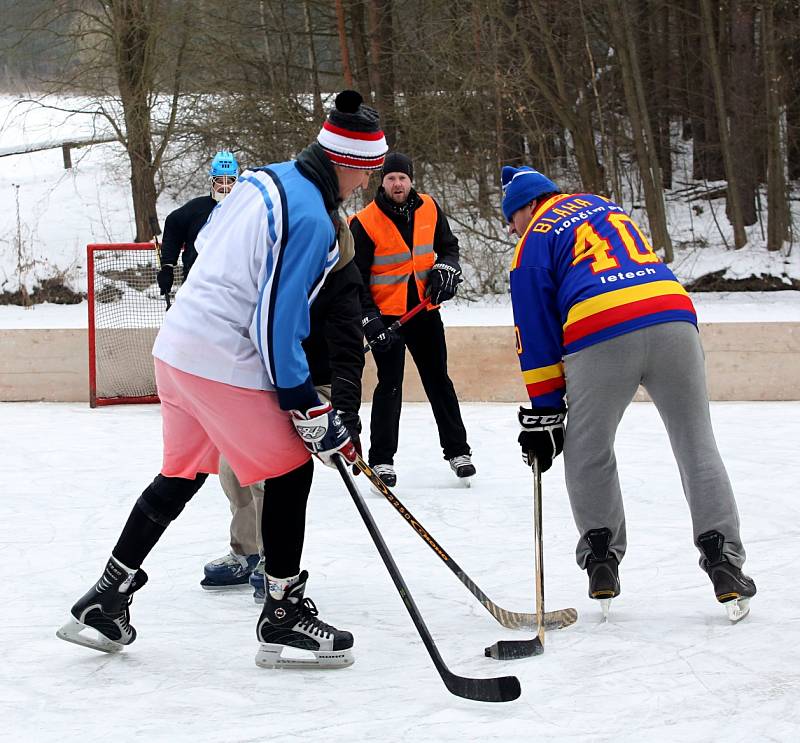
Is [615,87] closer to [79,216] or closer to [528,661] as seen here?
[79,216]

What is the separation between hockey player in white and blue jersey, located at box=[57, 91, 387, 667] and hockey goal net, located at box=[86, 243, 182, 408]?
4212 mm

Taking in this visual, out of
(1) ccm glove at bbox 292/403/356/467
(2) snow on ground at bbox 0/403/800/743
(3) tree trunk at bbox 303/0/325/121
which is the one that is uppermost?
(3) tree trunk at bbox 303/0/325/121

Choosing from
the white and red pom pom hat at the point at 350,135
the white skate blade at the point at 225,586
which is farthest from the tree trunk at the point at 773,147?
the white and red pom pom hat at the point at 350,135

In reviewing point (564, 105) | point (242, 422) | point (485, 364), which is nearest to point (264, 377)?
point (242, 422)

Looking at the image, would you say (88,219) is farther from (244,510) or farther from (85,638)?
(85,638)

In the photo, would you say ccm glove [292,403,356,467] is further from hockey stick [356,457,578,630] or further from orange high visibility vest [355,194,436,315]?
orange high visibility vest [355,194,436,315]

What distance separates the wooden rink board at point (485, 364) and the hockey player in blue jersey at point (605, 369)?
3580mm

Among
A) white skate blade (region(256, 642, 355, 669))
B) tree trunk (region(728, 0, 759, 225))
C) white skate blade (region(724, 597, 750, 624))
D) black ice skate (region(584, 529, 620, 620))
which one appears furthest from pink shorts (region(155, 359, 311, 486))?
tree trunk (region(728, 0, 759, 225))

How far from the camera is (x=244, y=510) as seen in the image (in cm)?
315

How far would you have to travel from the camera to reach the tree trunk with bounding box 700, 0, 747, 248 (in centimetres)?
1033

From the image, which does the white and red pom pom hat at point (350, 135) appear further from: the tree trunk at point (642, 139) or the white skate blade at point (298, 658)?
the tree trunk at point (642, 139)

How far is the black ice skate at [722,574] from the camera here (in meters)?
2.59

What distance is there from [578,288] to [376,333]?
178cm

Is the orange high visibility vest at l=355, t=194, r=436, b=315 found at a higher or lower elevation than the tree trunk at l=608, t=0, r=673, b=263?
lower
